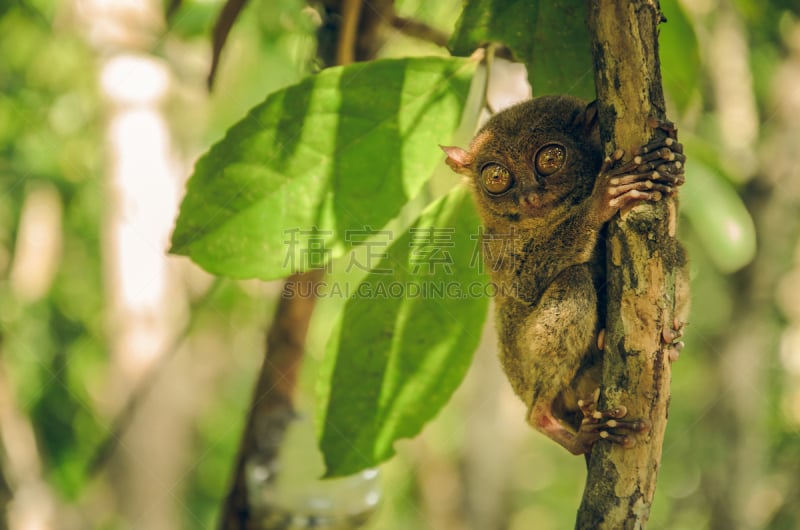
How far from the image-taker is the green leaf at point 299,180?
5.75 ft

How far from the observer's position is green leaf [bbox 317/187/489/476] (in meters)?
1.83

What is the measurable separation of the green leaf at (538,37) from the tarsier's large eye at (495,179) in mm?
314

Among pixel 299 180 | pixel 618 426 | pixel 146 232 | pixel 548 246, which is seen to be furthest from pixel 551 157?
pixel 146 232

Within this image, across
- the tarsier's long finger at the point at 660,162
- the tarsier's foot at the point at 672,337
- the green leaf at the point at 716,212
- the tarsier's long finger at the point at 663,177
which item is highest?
the green leaf at the point at 716,212

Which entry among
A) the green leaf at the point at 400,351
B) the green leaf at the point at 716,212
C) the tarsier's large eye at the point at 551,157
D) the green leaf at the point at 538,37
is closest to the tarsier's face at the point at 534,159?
the tarsier's large eye at the point at 551,157

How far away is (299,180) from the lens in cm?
178

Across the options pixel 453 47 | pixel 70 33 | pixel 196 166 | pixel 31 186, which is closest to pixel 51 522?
pixel 31 186

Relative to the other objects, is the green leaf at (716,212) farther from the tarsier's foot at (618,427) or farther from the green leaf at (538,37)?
the tarsier's foot at (618,427)

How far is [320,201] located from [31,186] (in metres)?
3.48

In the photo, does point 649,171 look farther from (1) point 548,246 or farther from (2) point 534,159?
(2) point 534,159

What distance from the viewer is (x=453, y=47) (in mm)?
1876

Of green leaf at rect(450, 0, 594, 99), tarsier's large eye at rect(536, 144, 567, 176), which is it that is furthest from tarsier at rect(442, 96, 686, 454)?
green leaf at rect(450, 0, 594, 99)

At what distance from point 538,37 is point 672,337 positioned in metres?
0.78

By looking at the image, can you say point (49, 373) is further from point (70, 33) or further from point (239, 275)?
point (239, 275)
